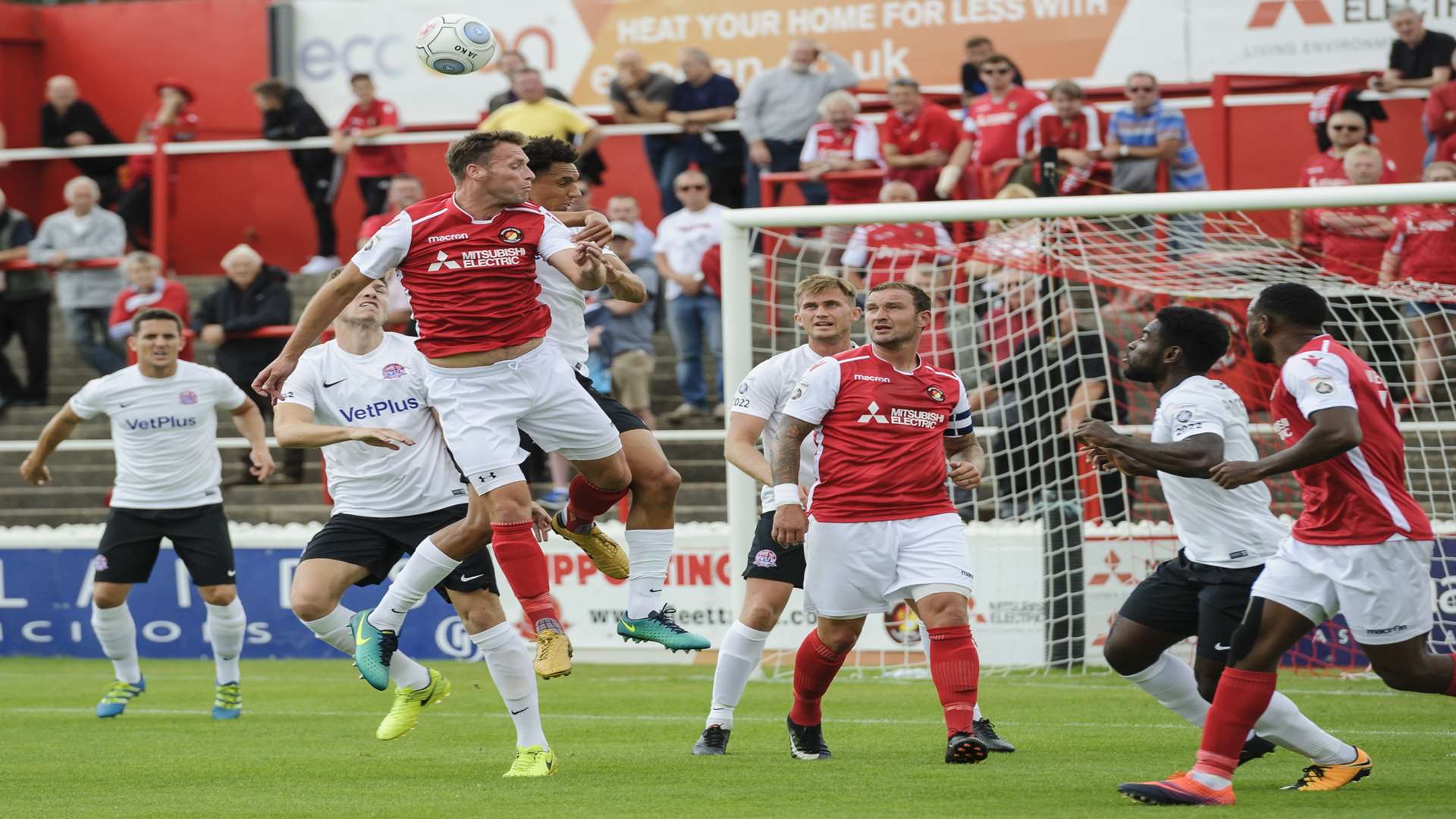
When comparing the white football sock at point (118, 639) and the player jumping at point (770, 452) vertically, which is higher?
the player jumping at point (770, 452)

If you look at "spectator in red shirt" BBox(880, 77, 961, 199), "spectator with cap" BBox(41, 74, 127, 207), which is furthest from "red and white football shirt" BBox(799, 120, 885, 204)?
"spectator with cap" BBox(41, 74, 127, 207)

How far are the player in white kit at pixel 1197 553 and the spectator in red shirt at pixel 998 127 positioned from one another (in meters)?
8.21

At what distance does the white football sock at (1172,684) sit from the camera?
25.1 ft

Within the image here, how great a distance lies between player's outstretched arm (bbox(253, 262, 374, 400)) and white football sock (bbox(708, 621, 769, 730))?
102 inches

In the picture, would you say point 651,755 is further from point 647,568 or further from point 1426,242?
point 1426,242

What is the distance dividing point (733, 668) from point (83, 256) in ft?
40.0

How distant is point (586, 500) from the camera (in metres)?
8.14

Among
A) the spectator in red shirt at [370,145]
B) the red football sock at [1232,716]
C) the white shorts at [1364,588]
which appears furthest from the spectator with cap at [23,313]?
the white shorts at [1364,588]

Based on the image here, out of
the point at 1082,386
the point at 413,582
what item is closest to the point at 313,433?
the point at 413,582

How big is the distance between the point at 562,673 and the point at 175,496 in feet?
16.4

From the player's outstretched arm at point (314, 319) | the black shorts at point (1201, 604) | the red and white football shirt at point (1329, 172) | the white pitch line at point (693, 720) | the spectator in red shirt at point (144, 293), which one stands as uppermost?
the red and white football shirt at point (1329, 172)

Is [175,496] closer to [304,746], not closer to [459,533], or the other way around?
[304,746]

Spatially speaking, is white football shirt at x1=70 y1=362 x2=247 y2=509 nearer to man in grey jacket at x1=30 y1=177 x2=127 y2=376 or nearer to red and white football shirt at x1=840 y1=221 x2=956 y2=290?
A: red and white football shirt at x1=840 y1=221 x2=956 y2=290

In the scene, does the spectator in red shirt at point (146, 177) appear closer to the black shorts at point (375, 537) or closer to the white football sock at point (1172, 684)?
the black shorts at point (375, 537)
